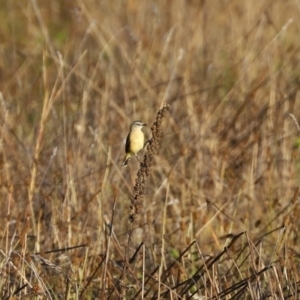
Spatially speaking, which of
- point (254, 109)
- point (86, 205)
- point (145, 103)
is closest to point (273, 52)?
point (254, 109)

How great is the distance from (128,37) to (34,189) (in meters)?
2.02

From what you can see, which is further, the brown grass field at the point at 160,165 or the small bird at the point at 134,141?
the brown grass field at the point at 160,165

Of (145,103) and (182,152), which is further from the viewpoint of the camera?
(145,103)

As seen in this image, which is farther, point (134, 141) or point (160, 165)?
point (160, 165)

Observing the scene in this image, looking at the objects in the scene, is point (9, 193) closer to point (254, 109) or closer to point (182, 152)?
point (182, 152)

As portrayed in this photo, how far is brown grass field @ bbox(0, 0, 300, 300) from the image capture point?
3.23m

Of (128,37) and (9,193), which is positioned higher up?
(128,37)

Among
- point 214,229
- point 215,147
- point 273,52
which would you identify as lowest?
point 214,229

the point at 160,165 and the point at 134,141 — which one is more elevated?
the point at 134,141

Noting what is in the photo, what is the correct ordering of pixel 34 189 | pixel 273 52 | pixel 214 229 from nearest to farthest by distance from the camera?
1. pixel 34 189
2. pixel 214 229
3. pixel 273 52

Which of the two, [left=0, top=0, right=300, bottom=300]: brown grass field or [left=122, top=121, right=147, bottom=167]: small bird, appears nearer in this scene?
[left=122, top=121, right=147, bottom=167]: small bird

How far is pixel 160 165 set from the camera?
14.6 feet

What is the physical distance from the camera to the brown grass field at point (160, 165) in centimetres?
323

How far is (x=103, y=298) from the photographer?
2.77 m
